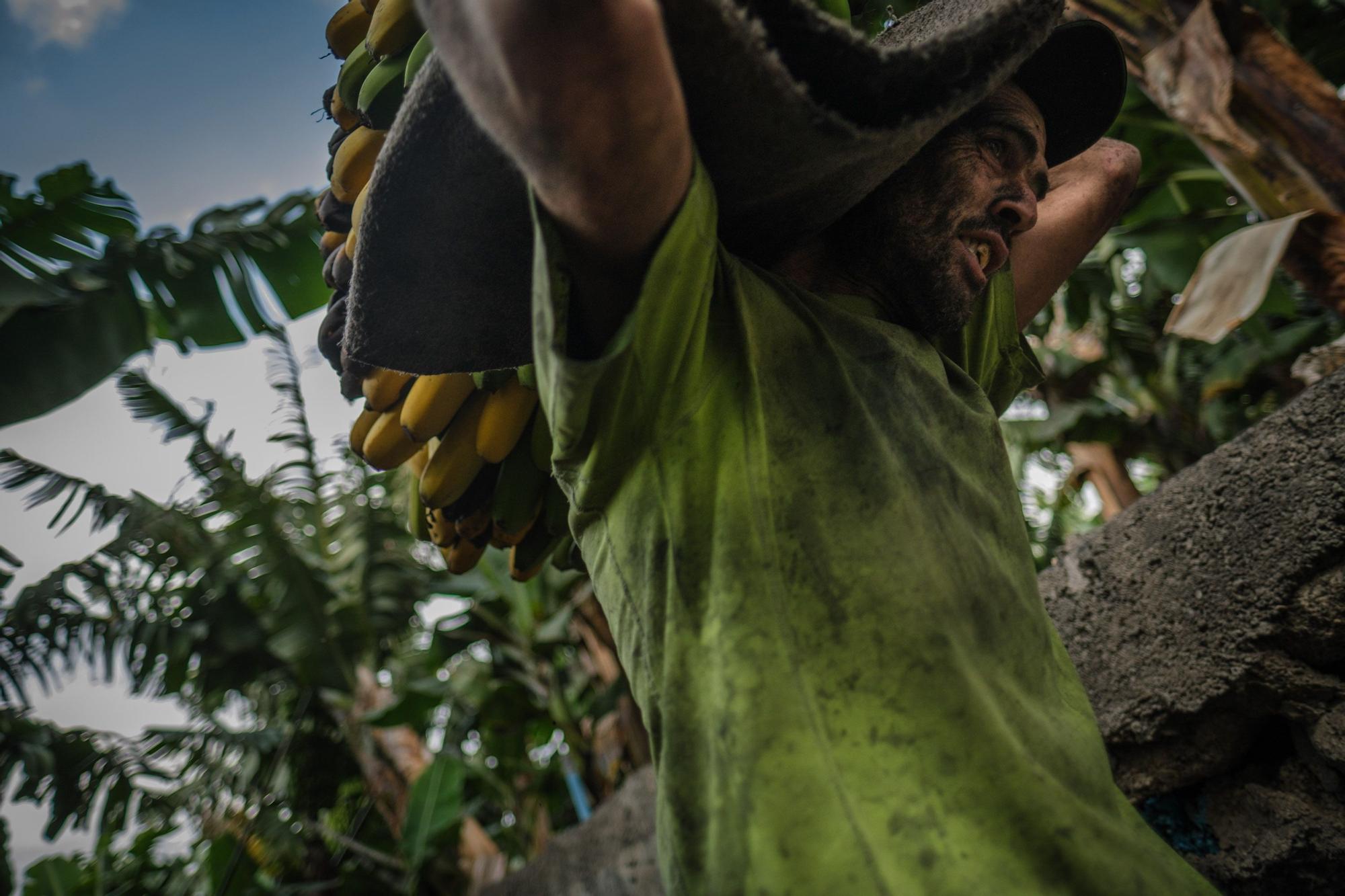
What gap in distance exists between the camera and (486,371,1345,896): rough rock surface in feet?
3.90

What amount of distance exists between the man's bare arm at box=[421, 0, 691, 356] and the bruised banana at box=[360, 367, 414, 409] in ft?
2.34

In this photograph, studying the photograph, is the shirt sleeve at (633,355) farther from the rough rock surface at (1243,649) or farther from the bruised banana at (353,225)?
the rough rock surface at (1243,649)

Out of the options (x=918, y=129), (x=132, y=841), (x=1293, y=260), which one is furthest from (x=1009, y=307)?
(x=132, y=841)

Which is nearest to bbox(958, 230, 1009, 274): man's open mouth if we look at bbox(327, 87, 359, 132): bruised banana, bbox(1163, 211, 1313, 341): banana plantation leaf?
bbox(327, 87, 359, 132): bruised banana

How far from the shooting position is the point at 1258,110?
6.56 ft

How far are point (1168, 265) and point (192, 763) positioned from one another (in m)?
4.84

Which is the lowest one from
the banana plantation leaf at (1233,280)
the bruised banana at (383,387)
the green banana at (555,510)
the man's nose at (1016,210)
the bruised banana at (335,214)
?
the banana plantation leaf at (1233,280)

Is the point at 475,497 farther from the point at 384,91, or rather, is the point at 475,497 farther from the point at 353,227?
the point at 384,91

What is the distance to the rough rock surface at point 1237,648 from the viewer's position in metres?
1.19

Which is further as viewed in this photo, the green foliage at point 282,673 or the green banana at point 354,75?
the green foliage at point 282,673

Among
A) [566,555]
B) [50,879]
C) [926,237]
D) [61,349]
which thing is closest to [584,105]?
[926,237]

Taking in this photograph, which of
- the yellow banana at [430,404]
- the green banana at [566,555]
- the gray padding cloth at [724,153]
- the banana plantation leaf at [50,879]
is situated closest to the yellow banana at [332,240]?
the yellow banana at [430,404]

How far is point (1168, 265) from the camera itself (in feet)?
10.8

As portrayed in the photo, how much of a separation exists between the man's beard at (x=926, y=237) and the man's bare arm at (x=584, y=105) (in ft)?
1.38
